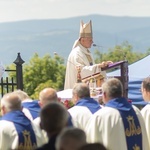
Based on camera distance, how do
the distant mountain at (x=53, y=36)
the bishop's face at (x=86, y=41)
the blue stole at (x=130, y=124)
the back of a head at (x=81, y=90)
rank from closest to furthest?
the blue stole at (x=130, y=124) < the back of a head at (x=81, y=90) < the bishop's face at (x=86, y=41) < the distant mountain at (x=53, y=36)

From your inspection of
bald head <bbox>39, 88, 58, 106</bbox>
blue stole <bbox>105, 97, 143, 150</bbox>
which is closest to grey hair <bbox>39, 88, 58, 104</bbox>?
bald head <bbox>39, 88, 58, 106</bbox>

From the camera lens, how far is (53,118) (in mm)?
5258

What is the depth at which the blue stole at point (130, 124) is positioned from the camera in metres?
7.48

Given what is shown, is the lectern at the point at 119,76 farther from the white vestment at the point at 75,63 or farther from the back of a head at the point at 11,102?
the back of a head at the point at 11,102

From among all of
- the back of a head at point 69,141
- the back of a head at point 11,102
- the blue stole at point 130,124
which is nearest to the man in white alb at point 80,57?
the blue stole at point 130,124

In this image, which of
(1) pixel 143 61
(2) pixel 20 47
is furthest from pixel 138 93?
(2) pixel 20 47

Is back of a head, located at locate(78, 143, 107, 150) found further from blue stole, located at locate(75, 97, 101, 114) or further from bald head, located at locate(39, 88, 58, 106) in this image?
blue stole, located at locate(75, 97, 101, 114)

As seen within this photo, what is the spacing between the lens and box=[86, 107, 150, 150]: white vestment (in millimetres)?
7336

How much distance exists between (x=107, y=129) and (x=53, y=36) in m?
136

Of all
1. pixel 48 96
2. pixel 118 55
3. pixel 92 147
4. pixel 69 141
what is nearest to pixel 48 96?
pixel 48 96

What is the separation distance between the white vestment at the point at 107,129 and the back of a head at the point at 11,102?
0.95 meters

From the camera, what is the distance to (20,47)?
133 m

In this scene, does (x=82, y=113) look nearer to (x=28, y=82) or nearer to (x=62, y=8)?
(x=28, y=82)

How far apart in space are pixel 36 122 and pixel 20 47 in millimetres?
126426
